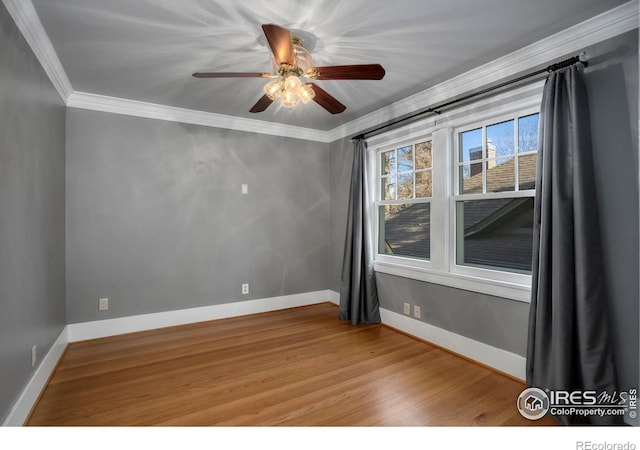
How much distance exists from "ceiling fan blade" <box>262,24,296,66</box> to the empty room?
15 mm

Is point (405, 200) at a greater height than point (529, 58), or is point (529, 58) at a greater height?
point (529, 58)

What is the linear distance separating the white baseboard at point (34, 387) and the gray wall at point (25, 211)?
0.19ft

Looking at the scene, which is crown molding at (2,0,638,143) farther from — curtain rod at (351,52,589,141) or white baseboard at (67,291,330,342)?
white baseboard at (67,291,330,342)

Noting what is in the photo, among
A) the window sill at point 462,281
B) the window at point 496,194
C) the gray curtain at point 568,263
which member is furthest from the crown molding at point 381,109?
the window sill at point 462,281

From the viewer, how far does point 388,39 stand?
2248mm

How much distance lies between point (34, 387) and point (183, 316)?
1.63m

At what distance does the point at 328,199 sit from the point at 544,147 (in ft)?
9.50

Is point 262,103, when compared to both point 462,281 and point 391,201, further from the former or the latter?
point 462,281

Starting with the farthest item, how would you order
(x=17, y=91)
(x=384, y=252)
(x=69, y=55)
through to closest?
1. (x=384, y=252)
2. (x=69, y=55)
3. (x=17, y=91)

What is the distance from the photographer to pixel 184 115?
3.70 meters

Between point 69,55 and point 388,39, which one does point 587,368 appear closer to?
point 388,39

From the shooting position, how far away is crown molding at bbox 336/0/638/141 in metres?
1.96

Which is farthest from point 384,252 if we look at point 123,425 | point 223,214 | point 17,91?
point 17,91

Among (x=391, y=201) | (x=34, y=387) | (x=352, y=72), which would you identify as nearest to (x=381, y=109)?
(x=391, y=201)
